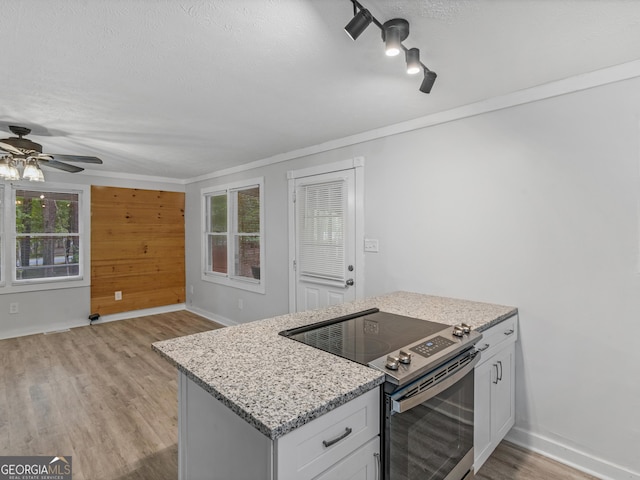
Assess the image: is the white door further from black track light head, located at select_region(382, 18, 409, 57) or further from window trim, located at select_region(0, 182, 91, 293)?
window trim, located at select_region(0, 182, 91, 293)

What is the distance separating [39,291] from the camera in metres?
4.50

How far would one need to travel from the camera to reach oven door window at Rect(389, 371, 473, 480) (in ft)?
4.12

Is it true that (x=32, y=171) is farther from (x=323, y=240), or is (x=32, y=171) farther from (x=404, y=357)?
(x=404, y=357)

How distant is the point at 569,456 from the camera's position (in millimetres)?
2014

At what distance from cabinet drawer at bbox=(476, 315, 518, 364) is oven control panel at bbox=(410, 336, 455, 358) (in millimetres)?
352

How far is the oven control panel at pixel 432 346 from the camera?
4.65 ft

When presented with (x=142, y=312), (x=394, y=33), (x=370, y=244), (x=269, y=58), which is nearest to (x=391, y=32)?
(x=394, y=33)

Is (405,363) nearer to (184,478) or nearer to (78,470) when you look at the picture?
(184,478)

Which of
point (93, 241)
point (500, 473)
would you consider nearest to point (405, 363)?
point (500, 473)

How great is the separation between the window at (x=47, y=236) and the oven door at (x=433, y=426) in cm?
519

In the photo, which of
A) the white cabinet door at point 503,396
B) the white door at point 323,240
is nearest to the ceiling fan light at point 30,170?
the white door at point 323,240

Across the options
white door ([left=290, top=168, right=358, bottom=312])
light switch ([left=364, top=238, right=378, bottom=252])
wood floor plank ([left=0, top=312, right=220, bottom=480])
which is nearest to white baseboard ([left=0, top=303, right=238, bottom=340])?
wood floor plank ([left=0, top=312, right=220, bottom=480])

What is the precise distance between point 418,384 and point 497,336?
3.20ft

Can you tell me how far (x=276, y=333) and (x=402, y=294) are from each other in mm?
1364
